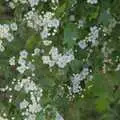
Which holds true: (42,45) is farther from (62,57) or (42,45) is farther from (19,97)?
(19,97)

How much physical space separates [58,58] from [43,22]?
16 cm

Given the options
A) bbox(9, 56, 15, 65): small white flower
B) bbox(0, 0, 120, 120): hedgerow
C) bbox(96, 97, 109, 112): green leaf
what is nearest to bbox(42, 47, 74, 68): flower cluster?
bbox(0, 0, 120, 120): hedgerow

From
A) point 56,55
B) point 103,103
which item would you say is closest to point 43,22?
point 56,55

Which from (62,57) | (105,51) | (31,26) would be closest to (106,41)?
(105,51)

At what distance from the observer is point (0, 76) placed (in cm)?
219

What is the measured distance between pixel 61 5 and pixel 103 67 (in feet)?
1.00

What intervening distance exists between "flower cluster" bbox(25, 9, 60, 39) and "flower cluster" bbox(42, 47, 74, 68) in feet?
0.25

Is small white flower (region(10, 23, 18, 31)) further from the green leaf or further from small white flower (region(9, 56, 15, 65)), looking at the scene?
the green leaf

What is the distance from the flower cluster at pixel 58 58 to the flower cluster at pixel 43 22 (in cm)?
8

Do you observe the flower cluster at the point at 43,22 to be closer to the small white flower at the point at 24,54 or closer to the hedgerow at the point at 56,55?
the hedgerow at the point at 56,55

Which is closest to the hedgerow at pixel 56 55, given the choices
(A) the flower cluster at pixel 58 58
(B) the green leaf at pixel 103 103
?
(A) the flower cluster at pixel 58 58

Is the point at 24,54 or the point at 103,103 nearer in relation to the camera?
the point at 103,103

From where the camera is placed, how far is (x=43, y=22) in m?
1.99

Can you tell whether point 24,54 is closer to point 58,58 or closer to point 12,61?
point 12,61
